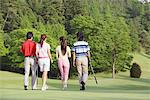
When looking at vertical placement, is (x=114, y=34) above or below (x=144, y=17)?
below

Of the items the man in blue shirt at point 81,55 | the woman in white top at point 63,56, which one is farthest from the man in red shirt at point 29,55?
the man in blue shirt at point 81,55

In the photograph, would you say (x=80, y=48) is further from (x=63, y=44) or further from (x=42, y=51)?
(x=42, y=51)

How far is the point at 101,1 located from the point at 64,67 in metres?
125

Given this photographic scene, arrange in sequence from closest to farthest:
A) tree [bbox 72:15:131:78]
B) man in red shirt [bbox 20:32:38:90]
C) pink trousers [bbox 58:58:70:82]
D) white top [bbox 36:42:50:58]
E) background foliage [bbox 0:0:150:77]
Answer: white top [bbox 36:42:50:58], man in red shirt [bbox 20:32:38:90], pink trousers [bbox 58:58:70:82], tree [bbox 72:15:131:78], background foliage [bbox 0:0:150:77]

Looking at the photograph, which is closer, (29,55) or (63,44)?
(63,44)

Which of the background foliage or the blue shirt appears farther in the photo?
the background foliage

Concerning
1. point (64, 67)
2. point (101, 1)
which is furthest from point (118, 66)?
point (101, 1)

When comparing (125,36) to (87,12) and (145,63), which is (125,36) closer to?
(145,63)

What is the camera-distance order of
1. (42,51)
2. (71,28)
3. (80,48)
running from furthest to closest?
(71,28) < (80,48) < (42,51)

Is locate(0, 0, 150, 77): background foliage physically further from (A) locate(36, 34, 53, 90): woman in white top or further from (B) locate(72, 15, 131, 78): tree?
(A) locate(36, 34, 53, 90): woman in white top

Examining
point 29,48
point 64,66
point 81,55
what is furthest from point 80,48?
point 29,48

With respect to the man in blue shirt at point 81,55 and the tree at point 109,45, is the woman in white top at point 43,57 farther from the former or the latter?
the tree at point 109,45

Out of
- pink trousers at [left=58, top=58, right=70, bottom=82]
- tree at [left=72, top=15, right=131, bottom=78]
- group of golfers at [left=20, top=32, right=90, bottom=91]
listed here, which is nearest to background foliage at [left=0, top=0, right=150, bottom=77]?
tree at [left=72, top=15, right=131, bottom=78]

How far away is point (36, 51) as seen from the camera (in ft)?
45.5
